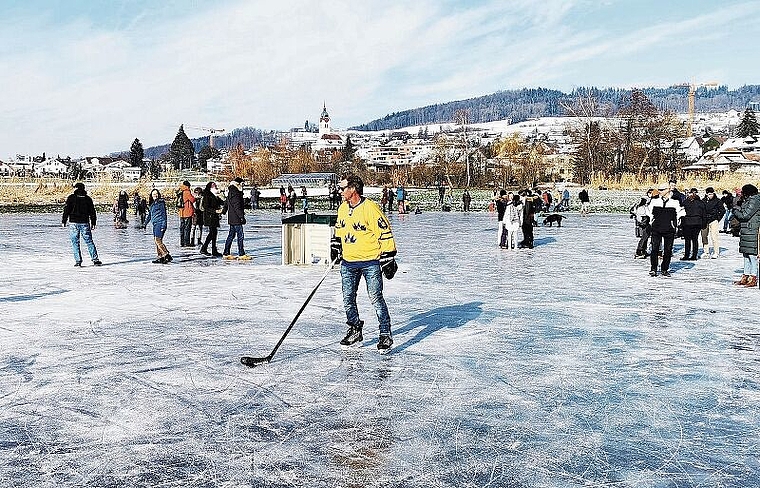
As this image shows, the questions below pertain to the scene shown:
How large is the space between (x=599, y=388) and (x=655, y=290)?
5971 millimetres

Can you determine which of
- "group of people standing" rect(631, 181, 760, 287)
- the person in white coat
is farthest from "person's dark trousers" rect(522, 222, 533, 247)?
"group of people standing" rect(631, 181, 760, 287)

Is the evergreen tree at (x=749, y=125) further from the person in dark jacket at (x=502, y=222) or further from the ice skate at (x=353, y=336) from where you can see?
the ice skate at (x=353, y=336)

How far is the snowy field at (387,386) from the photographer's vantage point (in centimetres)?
443

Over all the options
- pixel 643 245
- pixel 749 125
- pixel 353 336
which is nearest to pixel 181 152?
pixel 749 125

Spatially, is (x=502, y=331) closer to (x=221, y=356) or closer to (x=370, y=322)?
(x=370, y=322)

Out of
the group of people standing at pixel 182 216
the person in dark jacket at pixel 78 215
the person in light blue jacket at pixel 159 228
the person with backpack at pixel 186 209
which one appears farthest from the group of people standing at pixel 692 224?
the person in dark jacket at pixel 78 215

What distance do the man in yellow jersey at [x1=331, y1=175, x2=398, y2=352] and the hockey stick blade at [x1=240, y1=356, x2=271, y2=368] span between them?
1.02 m

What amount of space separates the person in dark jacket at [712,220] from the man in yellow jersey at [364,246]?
10.9 metres

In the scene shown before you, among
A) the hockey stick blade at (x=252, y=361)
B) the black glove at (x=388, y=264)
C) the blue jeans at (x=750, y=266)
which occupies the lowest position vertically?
the hockey stick blade at (x=252, y=361)

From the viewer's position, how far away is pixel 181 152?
138 metres

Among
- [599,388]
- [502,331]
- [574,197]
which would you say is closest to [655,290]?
[502,331]

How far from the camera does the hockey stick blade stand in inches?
265

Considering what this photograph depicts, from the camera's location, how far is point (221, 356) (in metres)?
7.12

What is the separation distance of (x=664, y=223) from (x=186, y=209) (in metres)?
10.2
